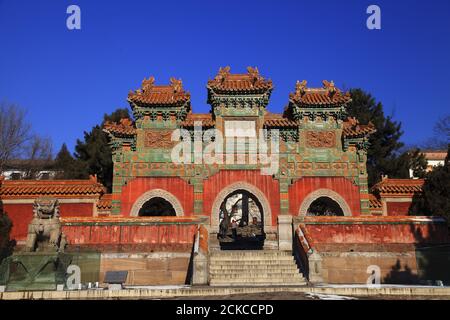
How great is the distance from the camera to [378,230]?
48.1 ft

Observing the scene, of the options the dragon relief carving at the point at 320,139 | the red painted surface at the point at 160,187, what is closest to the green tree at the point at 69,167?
the red painted surface at the point at 160,187

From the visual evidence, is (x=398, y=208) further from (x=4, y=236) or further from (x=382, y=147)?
(x=4, y=236)

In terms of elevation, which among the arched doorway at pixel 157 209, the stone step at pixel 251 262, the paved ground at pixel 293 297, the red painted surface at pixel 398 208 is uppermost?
the arched doorway at pixel 157 209

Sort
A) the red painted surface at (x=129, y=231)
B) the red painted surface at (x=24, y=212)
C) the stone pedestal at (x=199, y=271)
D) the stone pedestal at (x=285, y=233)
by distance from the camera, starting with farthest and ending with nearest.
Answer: the red painted surface at (x=24, y=212) → the stone pedestal at (x=285, y=233) → the red painted surface at (x=129, y=231) → the stone pedestal at (x=199, y=271)

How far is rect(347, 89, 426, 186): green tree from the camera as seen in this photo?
25016 millimetres

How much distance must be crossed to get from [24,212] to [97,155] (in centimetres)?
949

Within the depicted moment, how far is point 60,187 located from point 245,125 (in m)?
8.61

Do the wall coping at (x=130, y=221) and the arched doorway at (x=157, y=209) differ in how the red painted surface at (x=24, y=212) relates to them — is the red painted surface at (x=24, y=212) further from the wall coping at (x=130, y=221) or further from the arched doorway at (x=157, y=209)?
the arched doorway at (x=157, y=209)

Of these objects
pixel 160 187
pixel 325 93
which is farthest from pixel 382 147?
pixel 160 187

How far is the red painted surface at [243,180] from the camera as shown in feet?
58.0

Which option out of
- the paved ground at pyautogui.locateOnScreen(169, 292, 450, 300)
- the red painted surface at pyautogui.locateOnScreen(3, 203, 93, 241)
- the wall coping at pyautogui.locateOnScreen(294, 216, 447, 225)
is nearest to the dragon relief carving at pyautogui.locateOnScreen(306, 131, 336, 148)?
the wall coping at pyautogui.locateOnScreen(294, 216, 447, 225)

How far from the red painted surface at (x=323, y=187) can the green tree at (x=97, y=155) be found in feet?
41.7

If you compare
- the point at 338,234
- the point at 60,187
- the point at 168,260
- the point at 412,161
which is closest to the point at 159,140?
the point at 60,187

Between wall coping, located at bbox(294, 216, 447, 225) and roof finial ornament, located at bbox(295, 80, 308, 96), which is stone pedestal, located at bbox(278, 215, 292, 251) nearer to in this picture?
wall coping, located at bbox(294, 216, 447, 225)
